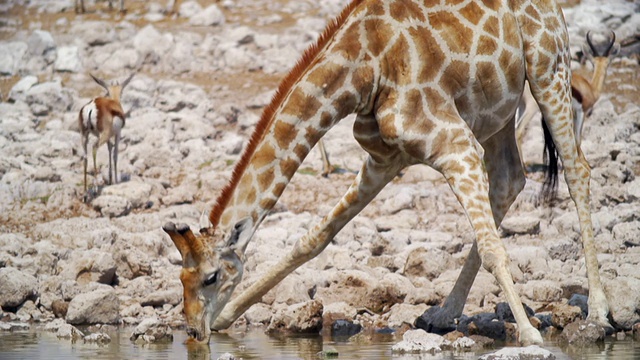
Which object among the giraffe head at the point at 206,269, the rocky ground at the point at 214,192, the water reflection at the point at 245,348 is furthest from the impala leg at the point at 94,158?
the giraffe head at the point at 206,269

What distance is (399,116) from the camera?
775cm

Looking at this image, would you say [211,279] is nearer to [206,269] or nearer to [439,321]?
[206,269]

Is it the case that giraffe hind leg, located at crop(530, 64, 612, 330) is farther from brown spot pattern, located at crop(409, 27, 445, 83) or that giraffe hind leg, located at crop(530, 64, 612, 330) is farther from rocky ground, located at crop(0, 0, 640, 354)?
brown spot pattern, located at crop(409, 27, 445, 83)

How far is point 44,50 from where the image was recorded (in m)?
24.2

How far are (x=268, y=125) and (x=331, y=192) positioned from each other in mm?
8308

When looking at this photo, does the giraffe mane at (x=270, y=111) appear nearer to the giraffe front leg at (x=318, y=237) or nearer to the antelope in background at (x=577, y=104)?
the giraffe front leg at (x=318, y=237)

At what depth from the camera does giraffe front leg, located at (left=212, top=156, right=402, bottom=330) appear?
27.8ft

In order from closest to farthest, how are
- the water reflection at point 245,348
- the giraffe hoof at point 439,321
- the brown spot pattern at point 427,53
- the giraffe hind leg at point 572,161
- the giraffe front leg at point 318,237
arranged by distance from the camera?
1. the water reflection at point 245,348
2. the brown spot pattern at point 427,53
3. the giraffe front leg at point 318,237
4. the giraffe hind leg at point 572,161
5. the giraffe hoof at point 439,321

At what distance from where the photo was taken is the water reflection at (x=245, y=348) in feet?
25.2

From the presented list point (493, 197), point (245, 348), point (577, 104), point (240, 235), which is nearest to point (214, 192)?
point (577, 104)

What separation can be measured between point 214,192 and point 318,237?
24.0ft

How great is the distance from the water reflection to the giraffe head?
41 centimetres

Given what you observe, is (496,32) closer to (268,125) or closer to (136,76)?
(268,125)

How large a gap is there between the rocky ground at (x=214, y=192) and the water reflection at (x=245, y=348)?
51cm
